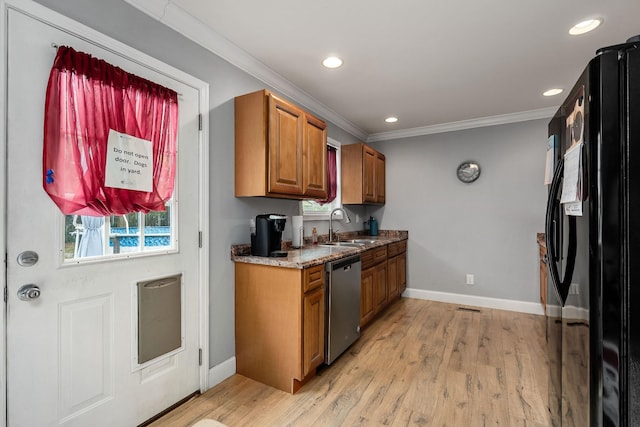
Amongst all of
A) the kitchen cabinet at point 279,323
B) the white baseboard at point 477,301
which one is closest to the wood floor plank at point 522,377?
the white baseboard at point 477,301

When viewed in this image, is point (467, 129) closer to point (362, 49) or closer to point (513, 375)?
point (362, 49)

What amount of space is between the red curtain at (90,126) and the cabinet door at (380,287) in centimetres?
241

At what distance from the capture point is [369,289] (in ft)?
10.7

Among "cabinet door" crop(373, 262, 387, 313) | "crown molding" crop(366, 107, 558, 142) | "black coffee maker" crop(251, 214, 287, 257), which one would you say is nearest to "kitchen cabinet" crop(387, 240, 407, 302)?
"cabinet door" crop(373, 262, 387, 313)

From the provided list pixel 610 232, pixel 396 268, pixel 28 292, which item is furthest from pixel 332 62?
pixel 396 268

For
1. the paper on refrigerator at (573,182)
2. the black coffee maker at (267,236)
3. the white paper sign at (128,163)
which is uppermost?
the white paper sign at (128,163)

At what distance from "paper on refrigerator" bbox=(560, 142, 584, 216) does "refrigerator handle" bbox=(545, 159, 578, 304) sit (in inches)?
2.0

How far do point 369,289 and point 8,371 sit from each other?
269 cm

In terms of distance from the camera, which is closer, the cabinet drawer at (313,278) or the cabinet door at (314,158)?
the cabinet drawer at (313,278)

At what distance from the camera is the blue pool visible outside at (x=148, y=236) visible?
1687mm

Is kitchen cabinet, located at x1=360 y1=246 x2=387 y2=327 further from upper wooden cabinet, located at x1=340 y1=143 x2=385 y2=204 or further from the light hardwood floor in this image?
upper wooden cabinet, located at x1=340 y1=143 x2=385 y2=204

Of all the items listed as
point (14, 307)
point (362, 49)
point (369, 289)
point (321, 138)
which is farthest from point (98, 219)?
point (369, 289)

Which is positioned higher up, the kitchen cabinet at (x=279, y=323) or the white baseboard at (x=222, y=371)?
the kitchen cabinet at (x=279, y=323)

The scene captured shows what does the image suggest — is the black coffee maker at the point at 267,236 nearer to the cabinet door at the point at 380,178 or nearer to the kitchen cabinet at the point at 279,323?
the kitchen cabinet at the point at 279,323
